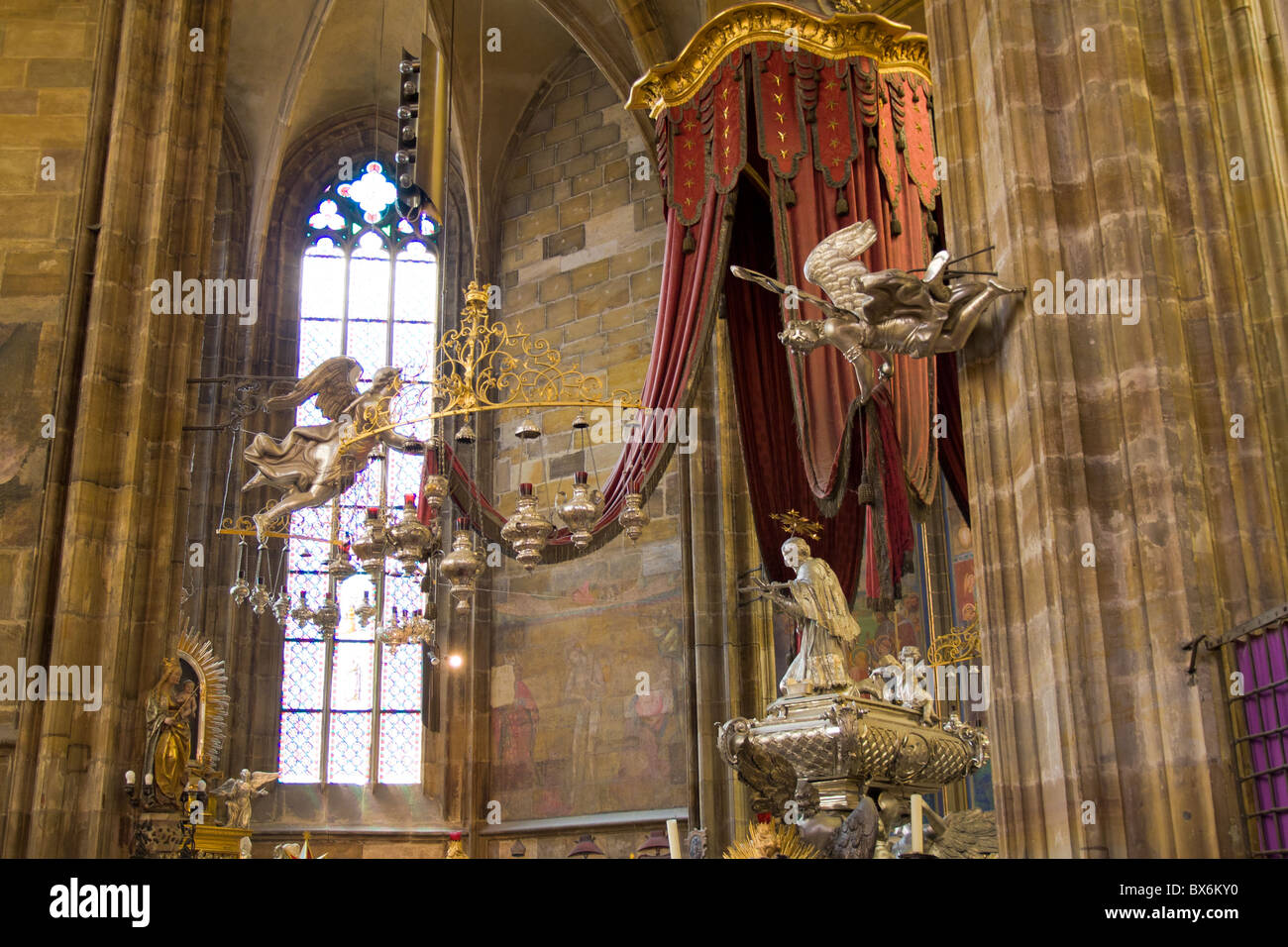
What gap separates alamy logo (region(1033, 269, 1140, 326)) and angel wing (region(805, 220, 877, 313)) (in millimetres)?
945

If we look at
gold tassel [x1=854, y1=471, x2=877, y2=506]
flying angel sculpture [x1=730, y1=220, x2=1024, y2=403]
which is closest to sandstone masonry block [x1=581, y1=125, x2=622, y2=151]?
gold tassel [x1=854, y1=471, x2=877, y2=506]

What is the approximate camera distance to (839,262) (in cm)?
556

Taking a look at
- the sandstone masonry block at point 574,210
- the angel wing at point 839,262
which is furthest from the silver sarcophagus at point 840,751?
the sandstone masonry block at point 574,210

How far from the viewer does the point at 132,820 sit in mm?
6645

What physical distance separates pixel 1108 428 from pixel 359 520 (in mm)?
9861

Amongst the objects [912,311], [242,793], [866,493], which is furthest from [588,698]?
[912,311]

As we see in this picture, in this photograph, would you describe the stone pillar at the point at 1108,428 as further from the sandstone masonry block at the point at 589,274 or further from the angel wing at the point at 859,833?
the sandstone masonry block at the point at 589,274

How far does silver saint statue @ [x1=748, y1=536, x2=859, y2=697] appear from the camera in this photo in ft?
20.9

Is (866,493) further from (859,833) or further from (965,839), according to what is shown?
(859,833)

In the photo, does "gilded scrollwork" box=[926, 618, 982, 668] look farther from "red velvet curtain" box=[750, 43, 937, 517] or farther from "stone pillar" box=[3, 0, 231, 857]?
"stone pillar" box=[3, 0, 231, 857]

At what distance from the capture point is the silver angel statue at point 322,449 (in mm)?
7637

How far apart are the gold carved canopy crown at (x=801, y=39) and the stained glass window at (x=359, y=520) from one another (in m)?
4.95
